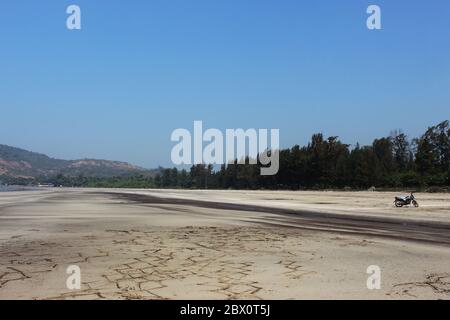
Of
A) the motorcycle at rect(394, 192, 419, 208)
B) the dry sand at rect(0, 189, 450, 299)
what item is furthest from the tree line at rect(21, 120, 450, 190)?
the dry sand at rect(0, 189, 450, 299)

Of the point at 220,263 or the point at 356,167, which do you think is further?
the point at 356,167

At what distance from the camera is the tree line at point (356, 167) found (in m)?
82.1

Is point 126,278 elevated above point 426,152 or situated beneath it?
situated beneath

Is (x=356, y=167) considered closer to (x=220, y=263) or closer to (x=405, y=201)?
(x=405, y=201)

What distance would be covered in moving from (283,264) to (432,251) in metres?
5.02

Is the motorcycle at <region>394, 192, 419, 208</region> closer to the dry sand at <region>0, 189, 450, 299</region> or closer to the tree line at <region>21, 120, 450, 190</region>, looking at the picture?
the dry sand at <region>0, 189, 450, 299</region>

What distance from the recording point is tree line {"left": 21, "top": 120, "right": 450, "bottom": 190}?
82088 millimetres

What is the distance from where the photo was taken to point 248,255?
11.6 meters

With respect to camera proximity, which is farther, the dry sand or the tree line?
the tree line

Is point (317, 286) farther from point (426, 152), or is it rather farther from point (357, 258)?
point (426, 152)

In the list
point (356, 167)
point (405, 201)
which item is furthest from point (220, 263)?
point (356, 167)

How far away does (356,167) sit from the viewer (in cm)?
8869

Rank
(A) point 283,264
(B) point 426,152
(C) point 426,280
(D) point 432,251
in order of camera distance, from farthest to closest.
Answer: (B) point 426,152 → (D) point 432,251 → (A) point 283,264 → (C) point 426,280
